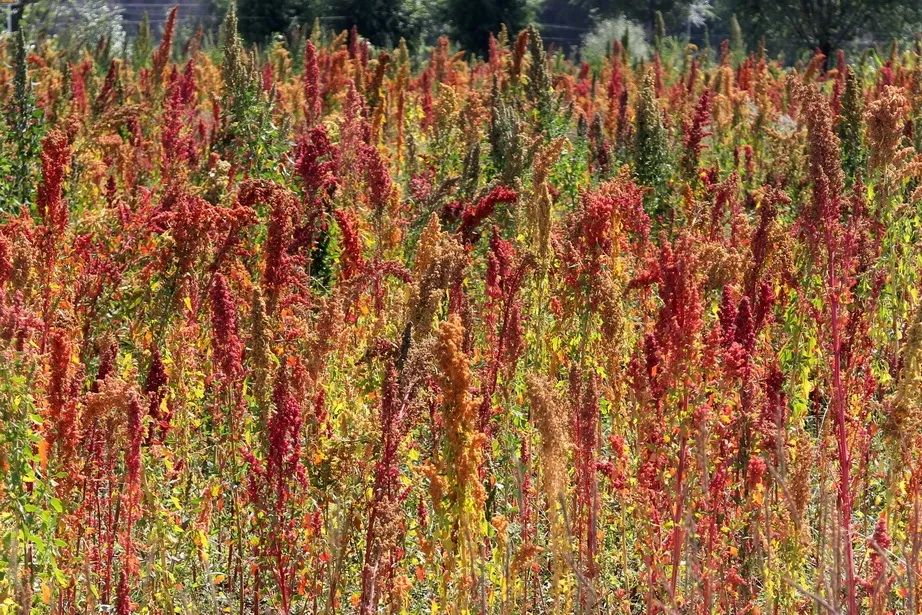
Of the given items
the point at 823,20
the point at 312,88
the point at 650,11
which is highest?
the point at 650,11

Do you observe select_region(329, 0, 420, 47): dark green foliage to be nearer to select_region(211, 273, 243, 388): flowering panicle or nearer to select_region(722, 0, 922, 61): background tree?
select_region(722, 0, 922, 61): background tree

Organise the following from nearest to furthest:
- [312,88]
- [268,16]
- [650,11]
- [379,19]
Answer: [312,88]
[379,19]
[268,16]
[650,11]

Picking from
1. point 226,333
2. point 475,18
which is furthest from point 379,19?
point 226,333

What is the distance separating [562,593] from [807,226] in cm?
117

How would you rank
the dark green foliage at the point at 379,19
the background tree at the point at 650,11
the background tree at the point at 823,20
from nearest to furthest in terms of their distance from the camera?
the background tree at the point at 823,20
the dark green foliage at the point at 379,19
the background tree at the point at 650,11

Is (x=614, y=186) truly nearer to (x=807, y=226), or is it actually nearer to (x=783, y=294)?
(x=783, y=294)

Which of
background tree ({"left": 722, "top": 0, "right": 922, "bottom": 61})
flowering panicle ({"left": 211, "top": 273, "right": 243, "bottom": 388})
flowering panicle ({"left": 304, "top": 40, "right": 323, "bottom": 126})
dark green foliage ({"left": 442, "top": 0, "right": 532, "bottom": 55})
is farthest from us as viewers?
Result: dark green foliage ({"left": 442, "top": 0, "right": 532, "bottom": 55})

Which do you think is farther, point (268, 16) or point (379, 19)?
point (268, 16)

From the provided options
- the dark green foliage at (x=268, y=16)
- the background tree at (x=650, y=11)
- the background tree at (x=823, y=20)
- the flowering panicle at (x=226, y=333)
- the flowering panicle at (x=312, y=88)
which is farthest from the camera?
the background tree at (x=650, y=11)

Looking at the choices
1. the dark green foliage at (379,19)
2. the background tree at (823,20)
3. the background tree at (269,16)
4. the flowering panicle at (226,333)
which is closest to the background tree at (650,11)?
the background tree at (823,20)

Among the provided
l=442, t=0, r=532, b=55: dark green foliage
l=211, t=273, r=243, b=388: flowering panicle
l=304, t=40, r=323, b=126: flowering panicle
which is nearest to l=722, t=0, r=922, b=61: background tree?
l=442, t=0, r=532, b=55: dark green foliage

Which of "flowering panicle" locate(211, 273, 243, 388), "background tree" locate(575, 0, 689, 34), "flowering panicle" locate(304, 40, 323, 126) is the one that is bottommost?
"flowering panicle" locate(211, 273, 243, 388)

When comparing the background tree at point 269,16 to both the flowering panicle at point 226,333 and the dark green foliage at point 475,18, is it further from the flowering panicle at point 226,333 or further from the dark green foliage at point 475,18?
the flowering panicle at point 226,333

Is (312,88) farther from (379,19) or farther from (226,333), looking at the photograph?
(379,19)
